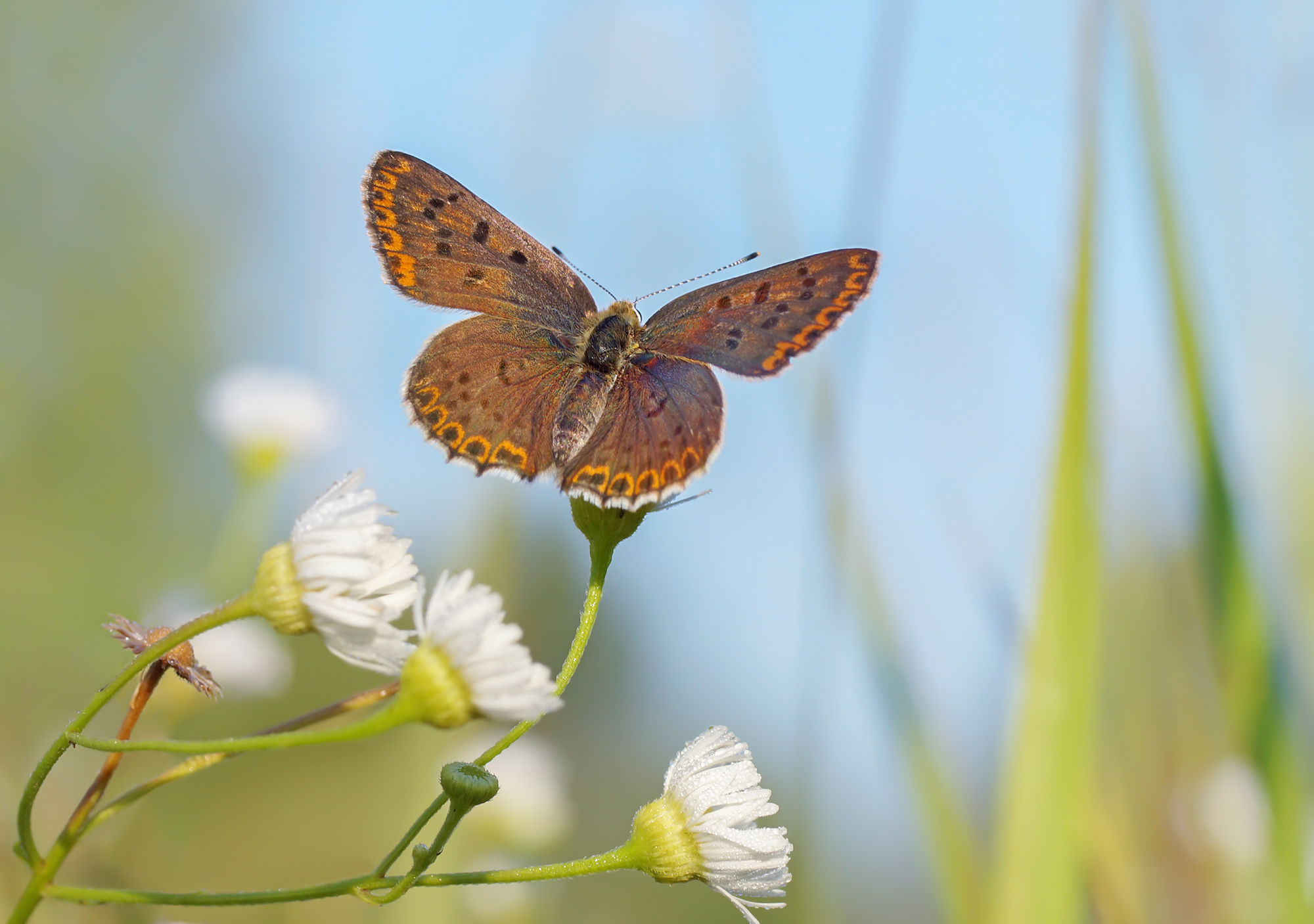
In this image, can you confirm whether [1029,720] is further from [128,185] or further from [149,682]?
[128,185]

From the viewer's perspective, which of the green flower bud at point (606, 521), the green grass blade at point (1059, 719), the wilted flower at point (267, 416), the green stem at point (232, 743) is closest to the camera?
the green stem at point (232, 743)

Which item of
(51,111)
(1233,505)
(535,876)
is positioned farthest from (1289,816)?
(51,111)

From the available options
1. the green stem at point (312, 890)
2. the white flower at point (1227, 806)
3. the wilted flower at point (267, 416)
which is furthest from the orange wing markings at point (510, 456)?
the white flower at point (1227, 806)

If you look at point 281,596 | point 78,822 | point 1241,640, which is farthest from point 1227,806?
point 78,822

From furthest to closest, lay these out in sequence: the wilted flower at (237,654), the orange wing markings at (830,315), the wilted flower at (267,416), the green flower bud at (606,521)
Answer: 1. the wilted flower at (267,416)
2. the wilted flower at (237,654)
3. the orange wing markings at (830,315)
4. the green flower bud at (606,521)

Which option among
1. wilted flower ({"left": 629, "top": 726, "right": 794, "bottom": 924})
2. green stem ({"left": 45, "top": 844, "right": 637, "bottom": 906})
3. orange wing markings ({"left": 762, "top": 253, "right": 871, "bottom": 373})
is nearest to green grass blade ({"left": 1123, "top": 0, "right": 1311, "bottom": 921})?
orange wing markings ({"left": 762, "top": 253, "right": 871, "bottom": 373})

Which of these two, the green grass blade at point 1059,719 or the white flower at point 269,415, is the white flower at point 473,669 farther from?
the white flower at point 269,415
